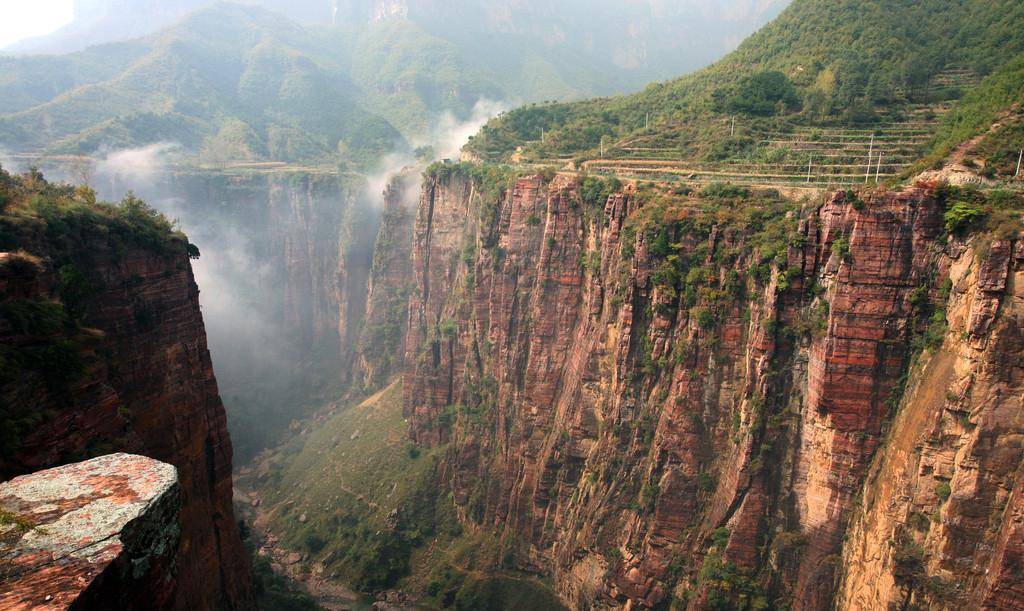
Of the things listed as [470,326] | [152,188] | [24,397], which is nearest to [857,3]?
[470,326]

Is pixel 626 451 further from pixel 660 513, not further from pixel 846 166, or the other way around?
pixel 846 166

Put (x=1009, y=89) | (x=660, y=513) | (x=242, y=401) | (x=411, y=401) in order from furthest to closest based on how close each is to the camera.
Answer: (x=242, y=401) < (x=411, y=401) < (x=660, y=513) < (x=1009, y=89)

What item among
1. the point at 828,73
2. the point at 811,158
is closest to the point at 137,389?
the point at 811,158

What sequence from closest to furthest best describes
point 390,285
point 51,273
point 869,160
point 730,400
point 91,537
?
point 91,537 → point 51,273 → point 730,400 → point 869,160 → point 390,285

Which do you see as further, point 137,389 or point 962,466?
point 962,466

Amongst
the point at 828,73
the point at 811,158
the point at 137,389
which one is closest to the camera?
the point at 137,389

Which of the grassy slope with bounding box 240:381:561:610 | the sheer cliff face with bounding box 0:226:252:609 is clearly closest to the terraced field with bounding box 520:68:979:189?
the sheer cliff face with bounding box 0:226:252:609

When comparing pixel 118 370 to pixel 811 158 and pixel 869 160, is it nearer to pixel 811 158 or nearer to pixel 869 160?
pixel 811 158
